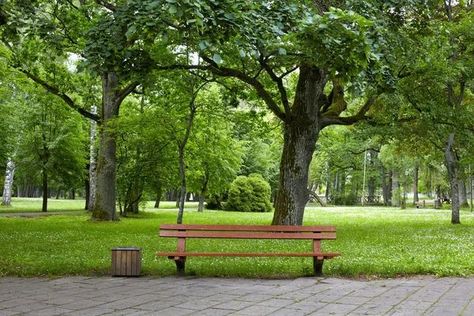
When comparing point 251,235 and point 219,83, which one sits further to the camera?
point 219,83

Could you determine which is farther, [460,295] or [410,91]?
[410,91]

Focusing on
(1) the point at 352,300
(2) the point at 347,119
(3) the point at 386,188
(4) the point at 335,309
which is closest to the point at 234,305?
(4) the point at 335,309

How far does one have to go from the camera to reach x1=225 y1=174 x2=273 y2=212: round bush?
4138cm

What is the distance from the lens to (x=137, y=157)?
1021 inches

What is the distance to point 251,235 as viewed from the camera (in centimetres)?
850

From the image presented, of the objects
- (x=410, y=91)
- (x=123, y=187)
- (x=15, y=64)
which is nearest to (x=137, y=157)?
(x=123, y=187)

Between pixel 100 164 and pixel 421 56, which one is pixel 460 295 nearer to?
pixel 421 56

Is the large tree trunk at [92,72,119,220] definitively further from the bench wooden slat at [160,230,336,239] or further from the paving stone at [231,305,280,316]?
the paving stone at [231,305,280,316]

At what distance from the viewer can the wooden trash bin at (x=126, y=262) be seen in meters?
8.50

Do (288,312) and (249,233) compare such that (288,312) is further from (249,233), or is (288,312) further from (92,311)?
(249,233)

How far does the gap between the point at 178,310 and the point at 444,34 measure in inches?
530

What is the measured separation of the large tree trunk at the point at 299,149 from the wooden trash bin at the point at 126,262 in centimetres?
804

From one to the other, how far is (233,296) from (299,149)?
9.64 metres

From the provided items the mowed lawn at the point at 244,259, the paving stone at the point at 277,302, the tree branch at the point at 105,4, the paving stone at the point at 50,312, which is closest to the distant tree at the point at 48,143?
the tree branch at the point at 105,4
